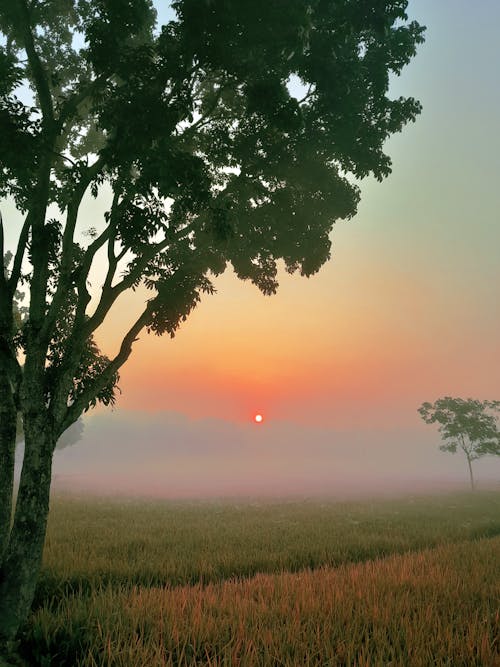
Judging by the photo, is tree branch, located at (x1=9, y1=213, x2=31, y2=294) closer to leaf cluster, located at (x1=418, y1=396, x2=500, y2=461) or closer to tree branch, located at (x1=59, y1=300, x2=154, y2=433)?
tree branch, located at (x1=59, y1=300, x2=154, y2=433)

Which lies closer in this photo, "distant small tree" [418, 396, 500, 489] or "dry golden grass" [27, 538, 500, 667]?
"dry golden grass" [27, 538, 500, 667]

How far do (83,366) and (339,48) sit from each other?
30.7ft

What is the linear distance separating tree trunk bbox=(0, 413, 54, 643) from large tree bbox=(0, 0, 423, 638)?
25 millimetres

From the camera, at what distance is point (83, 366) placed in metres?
9.53

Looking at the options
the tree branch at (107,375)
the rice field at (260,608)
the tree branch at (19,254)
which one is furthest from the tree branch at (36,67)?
the rice field at (260,608)

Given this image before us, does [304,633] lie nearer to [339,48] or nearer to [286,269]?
[286,269]

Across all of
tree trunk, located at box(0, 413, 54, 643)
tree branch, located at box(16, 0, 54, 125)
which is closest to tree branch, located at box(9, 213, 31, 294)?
tree branch, located at box(16, 0, 54, 125)

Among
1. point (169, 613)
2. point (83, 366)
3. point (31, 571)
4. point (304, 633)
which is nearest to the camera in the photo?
point (304, 633)

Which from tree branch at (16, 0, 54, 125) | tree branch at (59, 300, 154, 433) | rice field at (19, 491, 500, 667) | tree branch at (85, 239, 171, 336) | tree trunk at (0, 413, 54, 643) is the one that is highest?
tree branch at (16, 0, 54, 125)

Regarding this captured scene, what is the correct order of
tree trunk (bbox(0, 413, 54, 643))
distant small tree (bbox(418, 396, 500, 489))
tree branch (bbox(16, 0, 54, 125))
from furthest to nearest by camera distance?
distant small tree (bbox(418, 396, 500, 489)) < tree branch (bbox(16, 0, 54, 125)) < tree trunk (bbox(0, 413, 54, 643))

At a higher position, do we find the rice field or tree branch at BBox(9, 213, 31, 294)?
tree branch at BBox(9, 213, 31, 294)

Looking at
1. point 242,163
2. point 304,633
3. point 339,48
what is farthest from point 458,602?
point 339,48

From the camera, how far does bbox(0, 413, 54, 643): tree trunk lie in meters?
6.28

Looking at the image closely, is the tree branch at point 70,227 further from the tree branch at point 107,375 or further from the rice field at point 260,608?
the rice field at point 260,608
